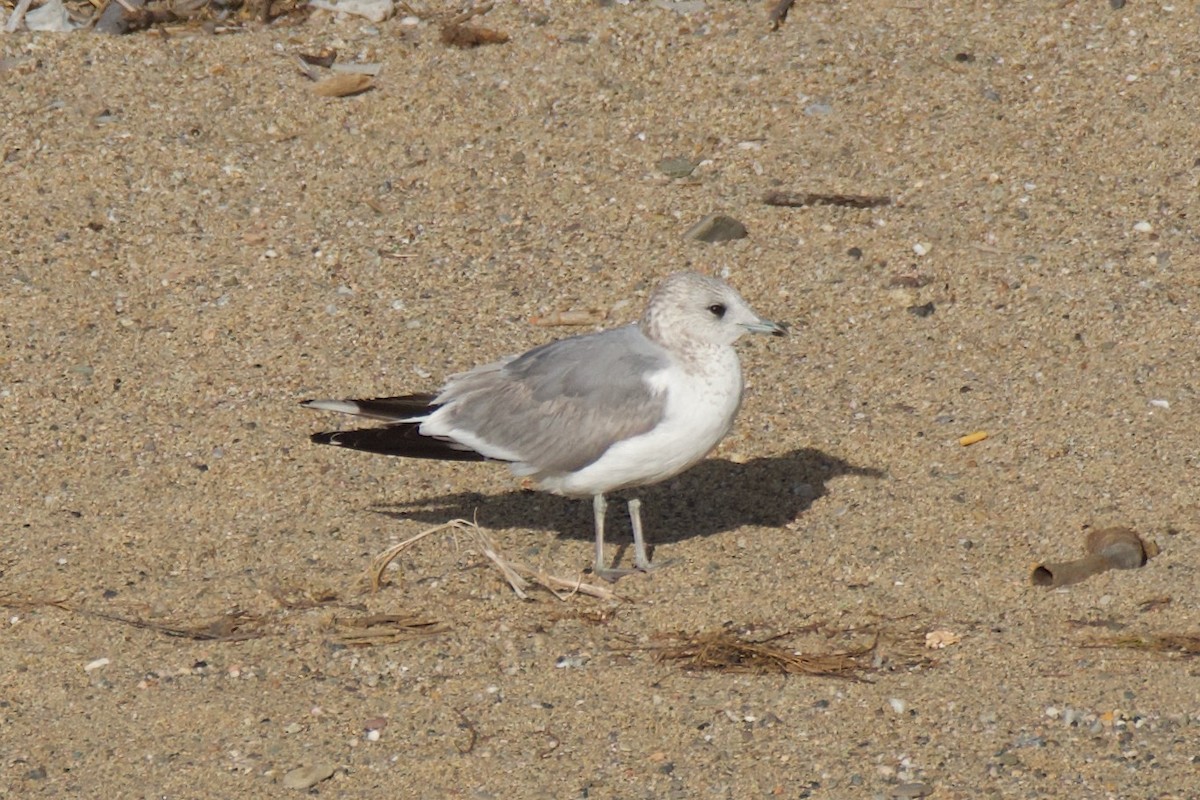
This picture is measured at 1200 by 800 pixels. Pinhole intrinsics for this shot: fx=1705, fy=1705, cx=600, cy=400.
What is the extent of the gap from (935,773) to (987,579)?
36.8 inches

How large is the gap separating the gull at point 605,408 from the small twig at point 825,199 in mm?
1709

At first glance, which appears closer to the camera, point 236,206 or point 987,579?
point 987,579

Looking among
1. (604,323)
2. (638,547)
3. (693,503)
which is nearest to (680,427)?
(638,547)

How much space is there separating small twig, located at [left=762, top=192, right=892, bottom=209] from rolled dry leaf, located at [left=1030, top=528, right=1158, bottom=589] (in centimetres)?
215

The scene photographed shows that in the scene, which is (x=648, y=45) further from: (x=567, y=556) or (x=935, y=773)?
(x=935, y=773)

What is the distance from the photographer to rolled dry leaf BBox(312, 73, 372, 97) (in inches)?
287

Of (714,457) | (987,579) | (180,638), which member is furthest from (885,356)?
(180,638)

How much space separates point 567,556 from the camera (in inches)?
200

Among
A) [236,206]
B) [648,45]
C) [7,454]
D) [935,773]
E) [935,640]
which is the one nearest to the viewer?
→ [935,773]

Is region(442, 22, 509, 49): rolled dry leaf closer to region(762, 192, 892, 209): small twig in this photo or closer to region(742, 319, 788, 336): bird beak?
region(762, 192, 892, 209): small twig

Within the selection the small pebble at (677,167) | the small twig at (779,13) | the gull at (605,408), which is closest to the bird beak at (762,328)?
the gull at (605,408)

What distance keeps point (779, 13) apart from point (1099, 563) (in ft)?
11.9

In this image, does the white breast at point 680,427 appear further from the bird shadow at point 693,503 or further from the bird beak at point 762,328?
the bird shadow at point 693,503

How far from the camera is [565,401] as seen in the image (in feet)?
15.8
